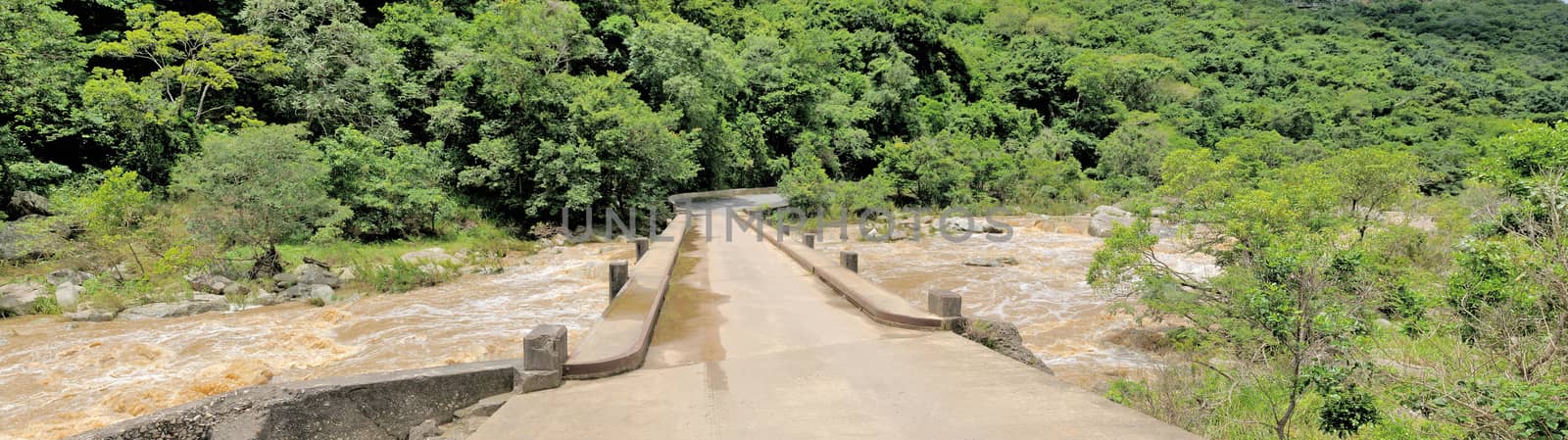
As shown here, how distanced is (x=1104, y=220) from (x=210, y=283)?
27.7 m

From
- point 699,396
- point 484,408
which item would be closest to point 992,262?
point 699,396

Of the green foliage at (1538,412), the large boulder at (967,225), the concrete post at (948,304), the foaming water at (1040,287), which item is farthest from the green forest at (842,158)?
the large boulder at (967,225)

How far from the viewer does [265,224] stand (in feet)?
50.2

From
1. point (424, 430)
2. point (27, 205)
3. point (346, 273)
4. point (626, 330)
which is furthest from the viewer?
point (27, 205)

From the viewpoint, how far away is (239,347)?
10430 mm

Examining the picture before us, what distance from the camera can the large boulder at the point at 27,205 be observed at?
1628cm

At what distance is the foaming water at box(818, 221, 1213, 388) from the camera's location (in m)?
10.6

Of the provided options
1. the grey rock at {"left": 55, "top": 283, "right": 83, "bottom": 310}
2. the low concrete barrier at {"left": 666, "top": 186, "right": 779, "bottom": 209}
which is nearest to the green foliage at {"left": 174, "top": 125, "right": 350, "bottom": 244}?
the grey rock at {"left": 55, "top": 283, "right": 83, "bottom": 310}

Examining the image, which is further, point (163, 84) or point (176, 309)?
point (163, 84)

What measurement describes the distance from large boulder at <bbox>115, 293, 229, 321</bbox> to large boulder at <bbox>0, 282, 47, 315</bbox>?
1806 millimetres

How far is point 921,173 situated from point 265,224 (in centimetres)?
2404

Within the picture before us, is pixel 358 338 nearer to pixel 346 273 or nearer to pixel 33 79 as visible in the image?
pixel 346 273

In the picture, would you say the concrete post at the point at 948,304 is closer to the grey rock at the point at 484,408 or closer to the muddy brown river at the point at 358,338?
the muddy brown river at the point at 358,338

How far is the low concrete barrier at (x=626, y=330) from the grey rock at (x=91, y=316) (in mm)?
10031
